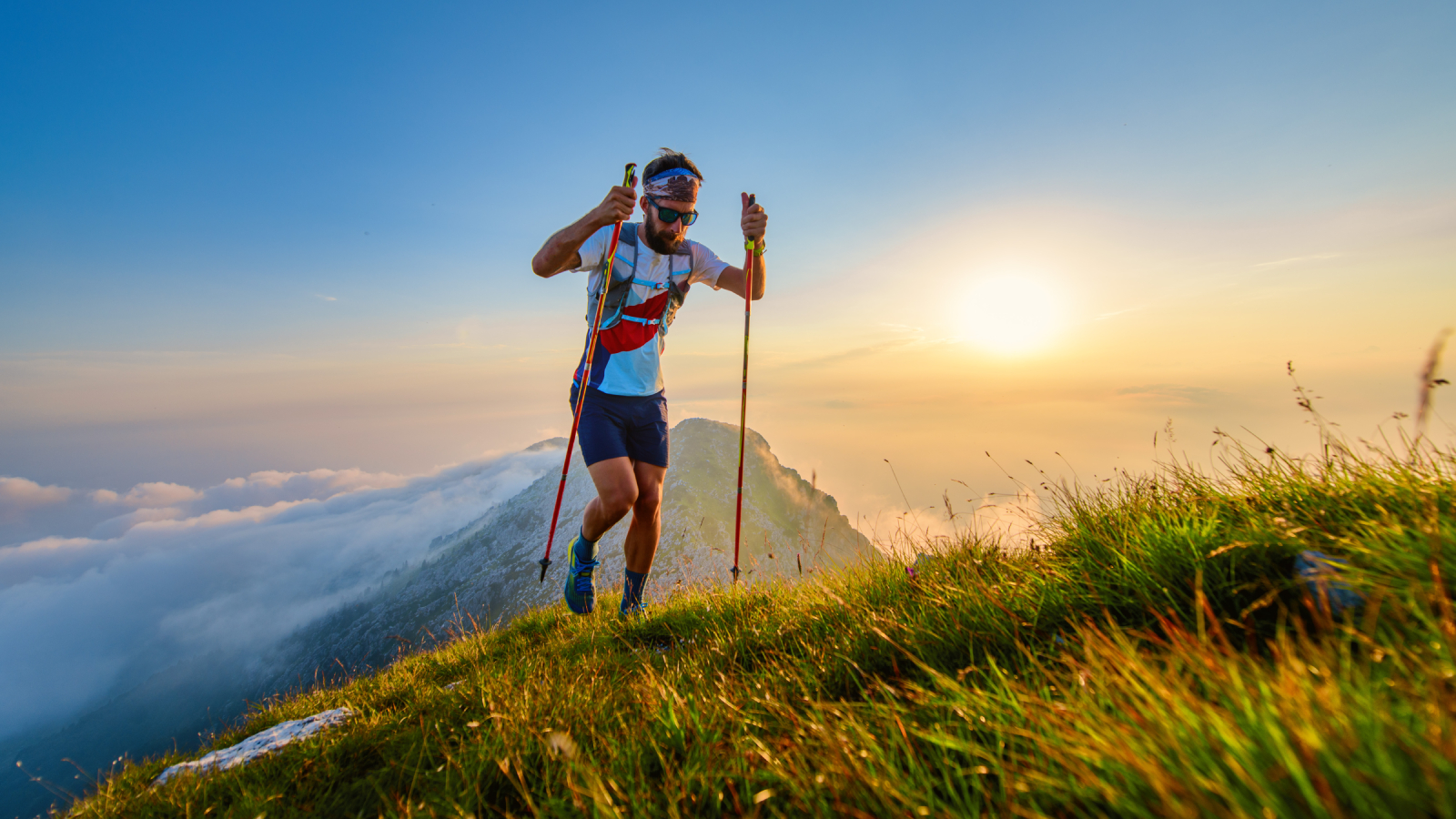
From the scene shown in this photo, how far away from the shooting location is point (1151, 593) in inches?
88.4

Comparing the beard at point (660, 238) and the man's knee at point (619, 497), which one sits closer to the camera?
the man's knee at point (619, 497)

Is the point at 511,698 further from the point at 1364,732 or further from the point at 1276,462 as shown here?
the point at 1276,462

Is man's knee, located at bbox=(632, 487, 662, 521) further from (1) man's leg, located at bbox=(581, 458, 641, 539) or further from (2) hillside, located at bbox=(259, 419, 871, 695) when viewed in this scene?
(2) hillside, located at bbox=(259, 419, 871, 695)

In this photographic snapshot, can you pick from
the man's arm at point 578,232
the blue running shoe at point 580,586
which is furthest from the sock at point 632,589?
the man's arm at point 578,232

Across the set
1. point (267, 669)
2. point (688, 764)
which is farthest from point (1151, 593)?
point (267, 669)

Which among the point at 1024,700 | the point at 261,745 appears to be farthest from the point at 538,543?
the point at 1024,700

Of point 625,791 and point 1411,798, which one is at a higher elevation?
point 1411,798

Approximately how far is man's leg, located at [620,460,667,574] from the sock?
0.05 m

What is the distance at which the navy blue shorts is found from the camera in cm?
529

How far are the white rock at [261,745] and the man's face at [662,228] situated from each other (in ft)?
15.2

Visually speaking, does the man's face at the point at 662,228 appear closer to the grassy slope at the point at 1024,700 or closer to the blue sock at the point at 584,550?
the blue sock at the point at 584,550

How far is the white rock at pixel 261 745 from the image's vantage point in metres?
2.67

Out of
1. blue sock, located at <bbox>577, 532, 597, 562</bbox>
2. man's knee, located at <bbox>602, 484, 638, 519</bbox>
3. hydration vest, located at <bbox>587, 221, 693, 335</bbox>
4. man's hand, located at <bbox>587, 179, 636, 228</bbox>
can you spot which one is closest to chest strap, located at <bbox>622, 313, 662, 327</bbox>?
hydration vest, located at <bbox>587, 221, 693, 335</bbox>

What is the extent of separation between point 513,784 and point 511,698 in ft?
2.32
